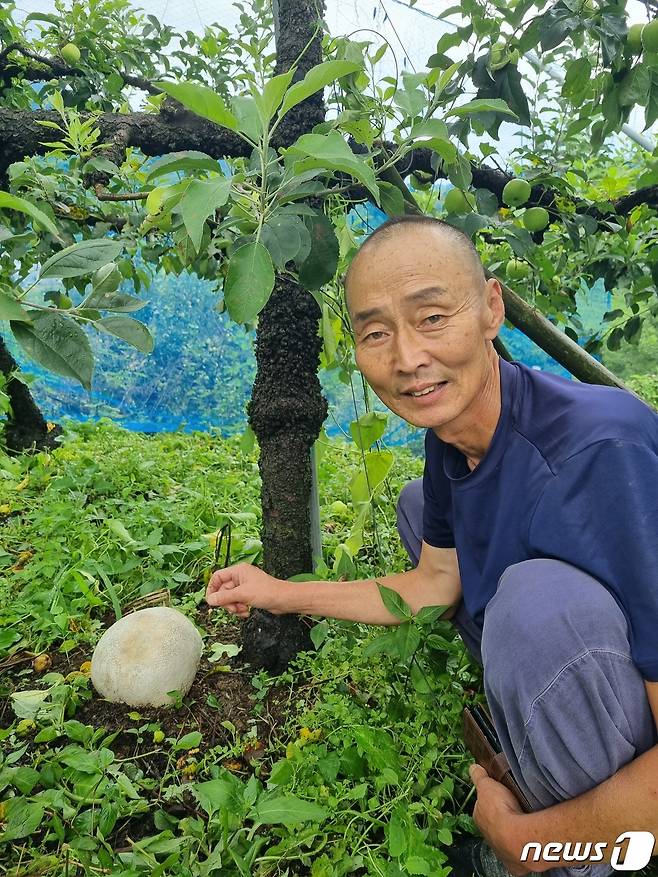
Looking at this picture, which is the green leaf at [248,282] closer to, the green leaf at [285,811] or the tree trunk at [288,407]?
the tree trunk at [288,407]

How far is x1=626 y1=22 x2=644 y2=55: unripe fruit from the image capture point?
3.94ft

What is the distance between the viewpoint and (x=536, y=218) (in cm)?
179

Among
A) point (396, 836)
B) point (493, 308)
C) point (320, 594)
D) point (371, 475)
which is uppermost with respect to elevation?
point (493, 308)

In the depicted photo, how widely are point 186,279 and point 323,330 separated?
103 inches

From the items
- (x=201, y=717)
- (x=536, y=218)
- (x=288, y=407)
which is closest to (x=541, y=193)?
(x=536, y=218)

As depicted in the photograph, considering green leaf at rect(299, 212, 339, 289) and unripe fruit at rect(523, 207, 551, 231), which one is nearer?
green leaf at rect(299, 212, 339, 289)

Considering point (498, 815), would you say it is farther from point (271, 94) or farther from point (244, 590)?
point (271, 94)

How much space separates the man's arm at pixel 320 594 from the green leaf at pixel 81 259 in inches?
32.5

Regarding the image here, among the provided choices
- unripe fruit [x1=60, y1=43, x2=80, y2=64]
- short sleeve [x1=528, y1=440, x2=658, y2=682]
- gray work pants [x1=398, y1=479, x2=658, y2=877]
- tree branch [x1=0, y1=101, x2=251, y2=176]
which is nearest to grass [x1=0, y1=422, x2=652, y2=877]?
gray work pants [x1=398, y1=479, x2=658, y2=877]

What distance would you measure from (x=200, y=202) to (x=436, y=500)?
88 centimetres

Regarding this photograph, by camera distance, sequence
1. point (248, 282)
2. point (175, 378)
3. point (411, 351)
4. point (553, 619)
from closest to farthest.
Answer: point (248, 282)
point (553, 619)
point (411, 351)
point (175, 378)

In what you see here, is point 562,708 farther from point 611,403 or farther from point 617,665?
point 611,403

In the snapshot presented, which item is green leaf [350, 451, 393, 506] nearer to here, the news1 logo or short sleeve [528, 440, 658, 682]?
short sleeve [528, 440, 658, 682]

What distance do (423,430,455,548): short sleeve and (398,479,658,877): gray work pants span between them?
351mm
